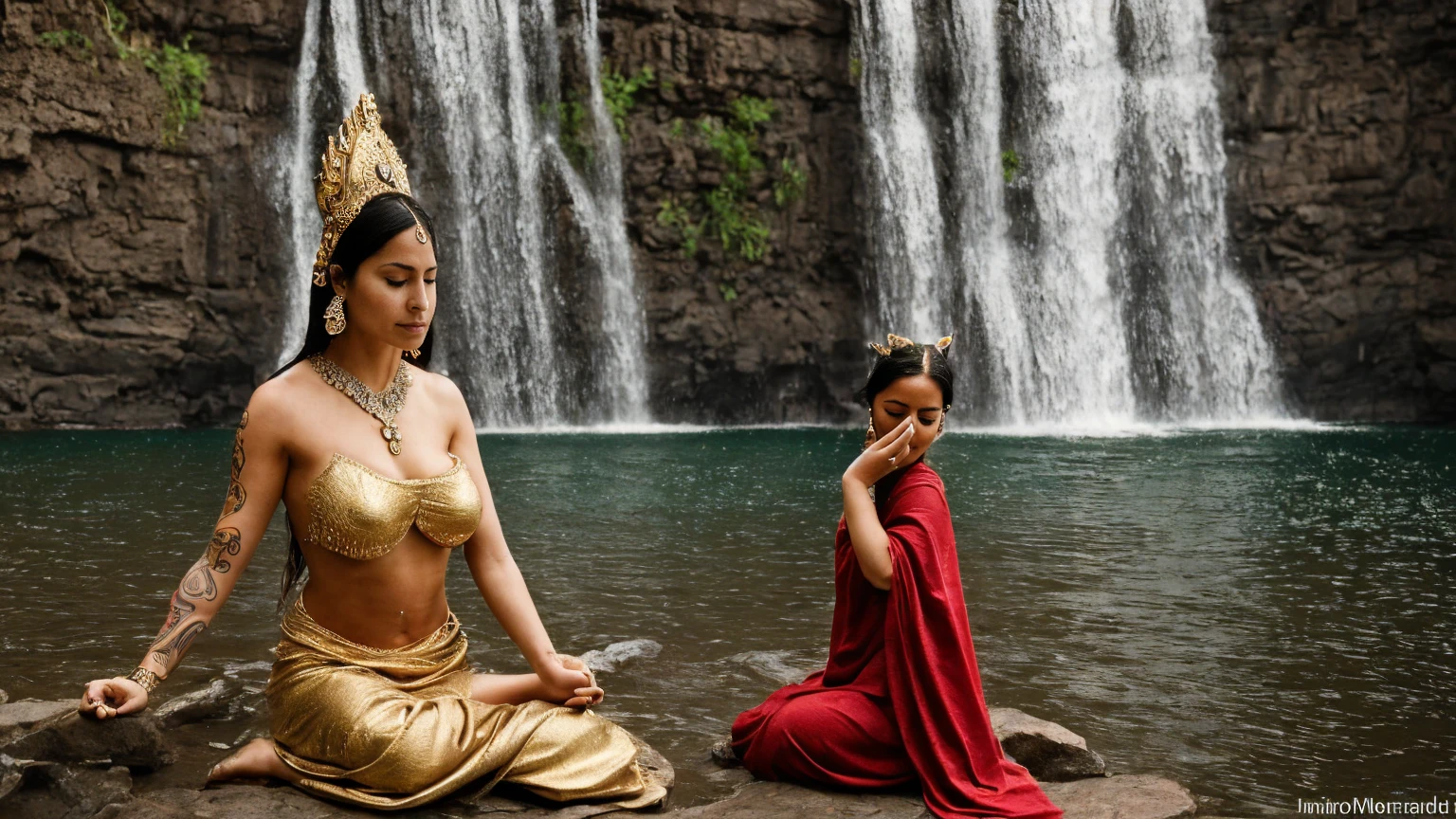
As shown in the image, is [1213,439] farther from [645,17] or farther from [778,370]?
[645,17]

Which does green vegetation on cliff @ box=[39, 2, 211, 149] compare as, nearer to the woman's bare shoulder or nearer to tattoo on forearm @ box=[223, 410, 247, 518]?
the woman's bare shoulder

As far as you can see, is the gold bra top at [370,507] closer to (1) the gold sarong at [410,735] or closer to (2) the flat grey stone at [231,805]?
(1) the gold sarong at [410,735]

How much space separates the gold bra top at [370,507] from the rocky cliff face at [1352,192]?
90.1 feet

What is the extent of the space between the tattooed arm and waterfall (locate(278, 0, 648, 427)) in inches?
873

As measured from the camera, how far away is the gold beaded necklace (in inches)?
147

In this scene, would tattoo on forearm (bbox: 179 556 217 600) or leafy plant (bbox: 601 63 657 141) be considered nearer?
tattoo on forearm (bbox: 179 556 217 600)

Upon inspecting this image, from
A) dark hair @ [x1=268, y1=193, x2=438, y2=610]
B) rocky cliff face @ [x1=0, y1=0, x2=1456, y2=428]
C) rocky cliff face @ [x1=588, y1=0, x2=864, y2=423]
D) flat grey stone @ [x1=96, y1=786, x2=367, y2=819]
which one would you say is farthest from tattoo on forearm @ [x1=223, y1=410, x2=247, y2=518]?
rocky cliff face @ [x1=588, y1=0, x2=864, y2=423]

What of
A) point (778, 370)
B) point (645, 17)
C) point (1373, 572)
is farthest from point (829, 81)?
point (1373, 572)

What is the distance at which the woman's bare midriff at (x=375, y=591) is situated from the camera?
3680 mm

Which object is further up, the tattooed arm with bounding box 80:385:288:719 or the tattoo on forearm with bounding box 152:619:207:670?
the tattooed arm with bounding box 80:385:288:719

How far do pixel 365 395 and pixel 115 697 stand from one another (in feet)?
3.54

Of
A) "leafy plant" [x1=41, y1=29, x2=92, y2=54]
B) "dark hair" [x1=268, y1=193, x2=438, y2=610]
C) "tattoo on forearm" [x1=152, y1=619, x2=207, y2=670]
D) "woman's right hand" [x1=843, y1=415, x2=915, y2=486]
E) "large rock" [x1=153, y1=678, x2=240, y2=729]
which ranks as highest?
"leafy plant" [x1=41, y1=29, x2=92, y2=54]

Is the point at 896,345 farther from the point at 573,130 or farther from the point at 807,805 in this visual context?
A: the point at 573,130

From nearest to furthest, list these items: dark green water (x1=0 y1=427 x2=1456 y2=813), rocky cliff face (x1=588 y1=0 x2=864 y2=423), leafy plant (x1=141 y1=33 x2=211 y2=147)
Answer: dark green water (x1=0 y1=427 x2=1456 y2=813) → leafy plant (x1=141 y1=33 x2=211 y2=147) → rocky cliff face (x1=588 y1=0 x2=864 y2=423)
